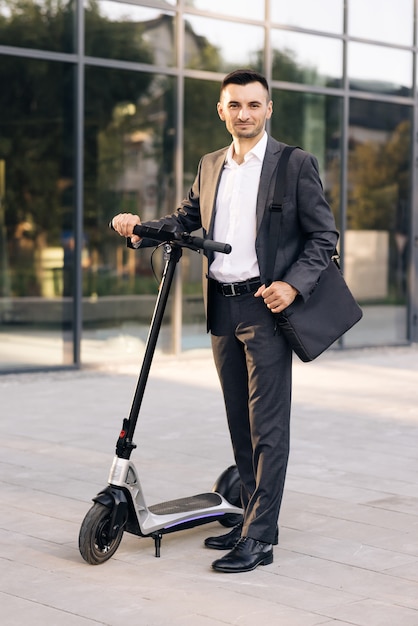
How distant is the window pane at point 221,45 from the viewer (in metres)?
12.8

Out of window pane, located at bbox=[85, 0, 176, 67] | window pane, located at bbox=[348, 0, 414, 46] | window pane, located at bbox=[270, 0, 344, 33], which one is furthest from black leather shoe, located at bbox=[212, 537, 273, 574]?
window pane, located at bbox=[348, 0, 414, 46]

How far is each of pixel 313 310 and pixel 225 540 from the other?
1.08 meters

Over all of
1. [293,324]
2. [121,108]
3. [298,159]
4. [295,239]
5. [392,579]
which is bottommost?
[392,579]

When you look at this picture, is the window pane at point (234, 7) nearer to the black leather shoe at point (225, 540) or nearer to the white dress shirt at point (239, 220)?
the white dress shirt at point (239, 220)

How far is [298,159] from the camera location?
4836 mm

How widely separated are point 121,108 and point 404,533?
7848 millimetres

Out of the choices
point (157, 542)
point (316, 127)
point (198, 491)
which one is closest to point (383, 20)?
point (316, 127)

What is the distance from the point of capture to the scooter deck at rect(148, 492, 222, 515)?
5.09 metres

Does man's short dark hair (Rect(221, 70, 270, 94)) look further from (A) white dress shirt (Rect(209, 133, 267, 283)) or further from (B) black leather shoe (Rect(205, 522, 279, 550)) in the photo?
(B) black leather shoe (Rect(205, 522, 279, 550))

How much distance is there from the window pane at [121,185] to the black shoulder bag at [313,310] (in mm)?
7354

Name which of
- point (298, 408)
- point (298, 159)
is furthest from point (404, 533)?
point (298, 408)

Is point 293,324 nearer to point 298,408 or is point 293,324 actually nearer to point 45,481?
point 45,481

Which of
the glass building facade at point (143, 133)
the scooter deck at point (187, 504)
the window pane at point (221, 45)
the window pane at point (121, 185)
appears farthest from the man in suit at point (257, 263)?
the window pane at point (221, 45)

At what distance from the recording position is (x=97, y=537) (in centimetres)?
476
